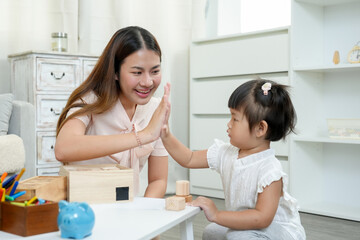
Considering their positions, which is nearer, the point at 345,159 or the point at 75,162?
the point at 75,162

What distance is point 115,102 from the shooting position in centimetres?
145

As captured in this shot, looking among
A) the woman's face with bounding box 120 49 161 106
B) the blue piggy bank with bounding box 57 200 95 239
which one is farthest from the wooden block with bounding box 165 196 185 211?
the woman's face with bounding box 120 49 161 106

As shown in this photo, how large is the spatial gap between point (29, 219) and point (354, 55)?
219 cm

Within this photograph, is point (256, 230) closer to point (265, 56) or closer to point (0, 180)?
point (0, 180)

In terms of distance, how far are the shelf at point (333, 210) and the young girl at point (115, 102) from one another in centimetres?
127

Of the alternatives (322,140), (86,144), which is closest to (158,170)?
(86,144)

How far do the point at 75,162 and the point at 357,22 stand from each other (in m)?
1.96

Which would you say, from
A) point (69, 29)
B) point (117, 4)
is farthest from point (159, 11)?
point (69, 29)

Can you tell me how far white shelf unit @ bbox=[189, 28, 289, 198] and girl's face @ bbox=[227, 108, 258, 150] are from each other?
4.33 ft

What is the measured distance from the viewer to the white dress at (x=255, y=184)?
1240mm

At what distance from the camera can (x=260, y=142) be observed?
1311mm

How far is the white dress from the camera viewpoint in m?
1.24

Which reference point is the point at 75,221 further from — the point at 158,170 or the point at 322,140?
the point at 322,140

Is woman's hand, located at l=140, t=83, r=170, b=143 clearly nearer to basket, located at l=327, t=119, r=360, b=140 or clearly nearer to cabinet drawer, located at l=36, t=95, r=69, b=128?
cabinet drawer, located at l=36, t=95, r=69, b=128
